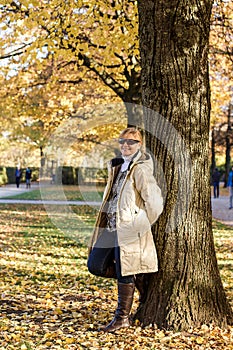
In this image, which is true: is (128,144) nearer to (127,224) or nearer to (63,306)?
(127,224)

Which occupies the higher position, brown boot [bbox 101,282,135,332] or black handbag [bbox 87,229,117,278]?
black handbag [bbox 87,229,117,278]

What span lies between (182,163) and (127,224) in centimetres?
86

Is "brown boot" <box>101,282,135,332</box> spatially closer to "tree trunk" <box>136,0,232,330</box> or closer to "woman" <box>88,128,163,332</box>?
"woman" <box>88,128,163,332</box>

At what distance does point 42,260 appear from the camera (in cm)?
989

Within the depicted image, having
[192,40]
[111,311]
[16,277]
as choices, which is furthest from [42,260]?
[192,40]

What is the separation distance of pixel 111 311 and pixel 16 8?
836cm

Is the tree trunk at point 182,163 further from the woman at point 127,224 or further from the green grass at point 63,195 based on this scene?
the green grass at point 63,195

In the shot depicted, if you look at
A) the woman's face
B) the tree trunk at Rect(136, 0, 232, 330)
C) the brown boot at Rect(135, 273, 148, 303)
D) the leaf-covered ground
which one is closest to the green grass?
the leaf-covered ground

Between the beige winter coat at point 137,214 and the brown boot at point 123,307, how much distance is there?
19cm

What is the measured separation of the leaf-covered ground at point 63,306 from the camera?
500cm

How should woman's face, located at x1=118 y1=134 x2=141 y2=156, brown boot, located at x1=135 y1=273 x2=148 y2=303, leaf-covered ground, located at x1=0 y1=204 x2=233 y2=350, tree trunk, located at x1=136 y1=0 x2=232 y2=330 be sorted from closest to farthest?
leaf-covered ground, located at x1=0 y1=204 x2=233 y2=350, woman's face, located at x1=118 y1=134 x2=141 y2=156, tree trunk, located at x1=136 y1=0 x2=232 y2=330, brown boot, located at x1=135 y1=273 x2=148 y2=303

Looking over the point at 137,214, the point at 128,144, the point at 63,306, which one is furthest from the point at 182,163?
the point at 63,306

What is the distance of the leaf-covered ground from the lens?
5.00m

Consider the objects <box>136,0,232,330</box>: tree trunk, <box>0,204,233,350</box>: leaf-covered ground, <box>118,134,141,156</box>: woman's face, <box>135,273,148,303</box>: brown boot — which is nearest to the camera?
<box>0,204,233,350</box>: leaf-covered ground
